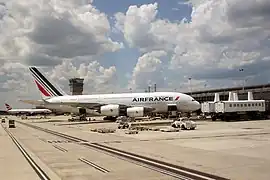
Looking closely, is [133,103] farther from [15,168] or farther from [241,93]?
[15,168]

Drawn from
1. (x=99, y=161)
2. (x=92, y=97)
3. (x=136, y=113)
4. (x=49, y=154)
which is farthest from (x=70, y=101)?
(x=99, y=161)

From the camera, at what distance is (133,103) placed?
7112 centimetres

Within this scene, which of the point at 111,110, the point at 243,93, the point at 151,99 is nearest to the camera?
the point at 151,99

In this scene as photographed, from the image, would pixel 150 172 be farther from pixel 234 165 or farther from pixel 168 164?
pixel 234 165

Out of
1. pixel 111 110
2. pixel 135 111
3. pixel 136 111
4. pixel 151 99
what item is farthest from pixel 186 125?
pixel 111 110

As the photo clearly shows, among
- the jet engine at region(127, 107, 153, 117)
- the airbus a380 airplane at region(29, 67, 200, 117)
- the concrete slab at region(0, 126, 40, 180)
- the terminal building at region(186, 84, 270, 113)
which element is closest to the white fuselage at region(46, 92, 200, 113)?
the airbus a380 airplane at region(29, 67, 200, 117)

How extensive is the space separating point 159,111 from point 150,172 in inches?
2167

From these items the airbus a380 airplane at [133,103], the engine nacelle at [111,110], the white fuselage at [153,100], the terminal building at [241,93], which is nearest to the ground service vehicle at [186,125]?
the airbus a380 airplane at [133,103]

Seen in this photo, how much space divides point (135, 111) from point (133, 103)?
→ 12.8ft

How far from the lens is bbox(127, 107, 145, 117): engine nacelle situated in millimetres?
67250

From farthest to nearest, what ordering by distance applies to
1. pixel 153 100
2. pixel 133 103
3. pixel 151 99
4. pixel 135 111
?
pixel 133 103
pixel 151 99
pixel 153 100
pixel 135 111

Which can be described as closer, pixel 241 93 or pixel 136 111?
pixel 136 111

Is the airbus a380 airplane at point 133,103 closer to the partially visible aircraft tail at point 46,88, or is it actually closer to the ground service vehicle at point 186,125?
the partially visible aircraft tail at point 46,88

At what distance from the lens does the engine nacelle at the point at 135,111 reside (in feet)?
221
